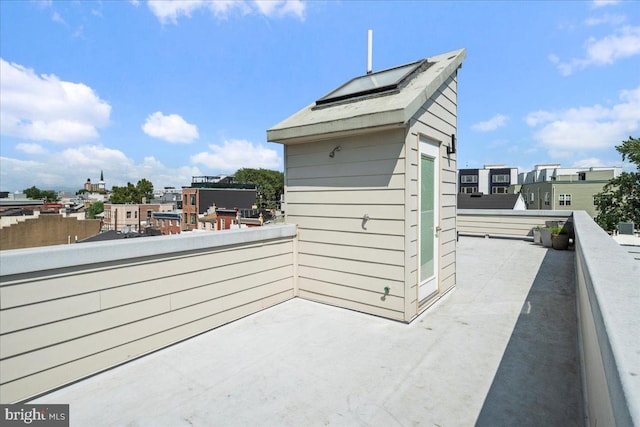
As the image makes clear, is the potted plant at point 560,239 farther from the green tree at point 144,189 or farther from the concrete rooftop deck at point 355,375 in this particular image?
the green tree at point 144,189

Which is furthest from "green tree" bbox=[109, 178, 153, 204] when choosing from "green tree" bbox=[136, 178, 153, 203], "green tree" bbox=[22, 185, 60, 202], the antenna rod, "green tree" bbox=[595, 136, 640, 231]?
"green tree" bbox=[595, 136, 640, 231]

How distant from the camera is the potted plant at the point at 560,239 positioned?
24.1 feet

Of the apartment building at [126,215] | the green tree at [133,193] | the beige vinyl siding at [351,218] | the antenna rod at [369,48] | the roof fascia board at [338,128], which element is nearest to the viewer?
the roof fascia board at [338,128]

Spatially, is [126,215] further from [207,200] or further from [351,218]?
[351,218]

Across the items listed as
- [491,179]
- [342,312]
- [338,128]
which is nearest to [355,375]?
[342,312]

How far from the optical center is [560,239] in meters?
7.36

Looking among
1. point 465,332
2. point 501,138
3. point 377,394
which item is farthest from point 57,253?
point 501,138

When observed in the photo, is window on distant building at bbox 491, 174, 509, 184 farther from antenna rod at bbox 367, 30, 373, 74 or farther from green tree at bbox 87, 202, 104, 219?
green tree at bbox 87, 202, 104, 219

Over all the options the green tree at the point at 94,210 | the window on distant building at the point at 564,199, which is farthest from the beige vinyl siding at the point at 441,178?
the green tree at the point at 94,210

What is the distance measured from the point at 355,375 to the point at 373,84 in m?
3.65

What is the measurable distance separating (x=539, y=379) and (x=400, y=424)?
1295mm

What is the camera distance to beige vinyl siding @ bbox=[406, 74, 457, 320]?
3504 mm

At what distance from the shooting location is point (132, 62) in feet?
41.9

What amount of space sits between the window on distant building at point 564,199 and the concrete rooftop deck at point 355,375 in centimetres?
3686
